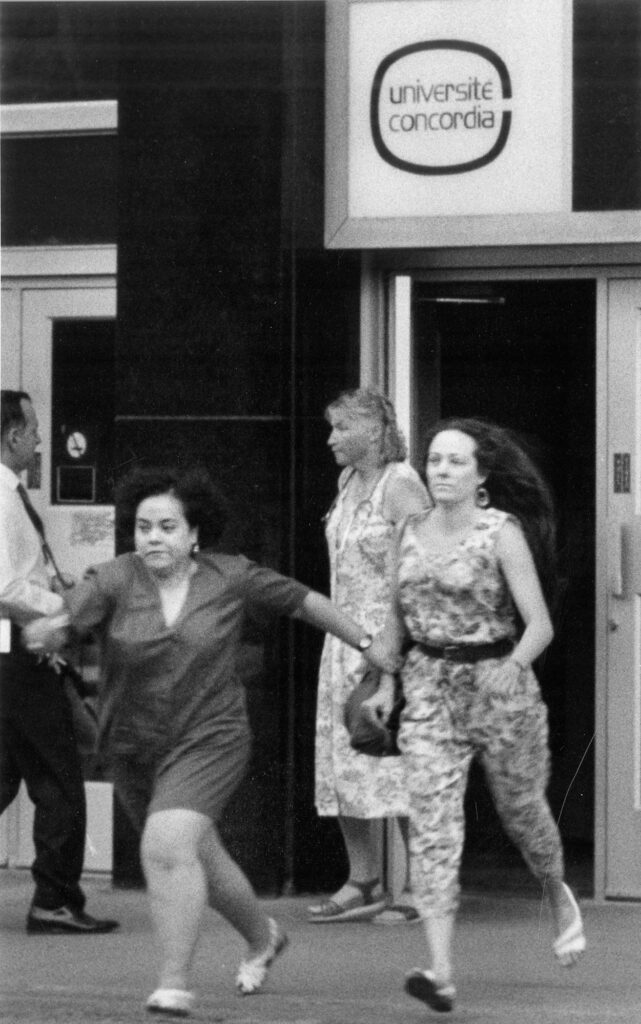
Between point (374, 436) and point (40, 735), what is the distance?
1559mm

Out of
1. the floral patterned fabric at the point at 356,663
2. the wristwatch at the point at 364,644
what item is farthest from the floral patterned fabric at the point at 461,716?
the floral patterned fabric at the point at 356,663

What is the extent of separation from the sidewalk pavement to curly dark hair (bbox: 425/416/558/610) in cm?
130

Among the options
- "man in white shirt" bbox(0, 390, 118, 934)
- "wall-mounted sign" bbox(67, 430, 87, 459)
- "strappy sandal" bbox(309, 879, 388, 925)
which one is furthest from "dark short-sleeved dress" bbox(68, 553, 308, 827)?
"wall-mounted sign" bbox(67, 430, 87, 459)

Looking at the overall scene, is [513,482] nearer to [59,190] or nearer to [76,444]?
[76,444]

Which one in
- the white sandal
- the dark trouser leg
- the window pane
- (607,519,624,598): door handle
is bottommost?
the white sandal

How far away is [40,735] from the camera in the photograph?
22.8 ft

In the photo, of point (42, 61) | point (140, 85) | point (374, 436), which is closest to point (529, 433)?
point (374, 436)

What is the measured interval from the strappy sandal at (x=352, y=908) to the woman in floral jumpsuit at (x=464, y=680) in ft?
4.61

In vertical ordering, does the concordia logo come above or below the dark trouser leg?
above

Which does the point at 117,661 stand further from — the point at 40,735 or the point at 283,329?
the point at 283,329

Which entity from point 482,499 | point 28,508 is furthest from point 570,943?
point 28,508

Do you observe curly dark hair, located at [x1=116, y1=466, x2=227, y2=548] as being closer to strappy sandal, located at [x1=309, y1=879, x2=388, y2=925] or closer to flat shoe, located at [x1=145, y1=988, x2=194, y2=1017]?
flat shoe, located at [x1=145, y1=988, x2=194, y2=1017]

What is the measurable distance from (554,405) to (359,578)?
1.15m

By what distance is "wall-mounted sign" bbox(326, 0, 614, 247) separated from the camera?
24.3 ft
